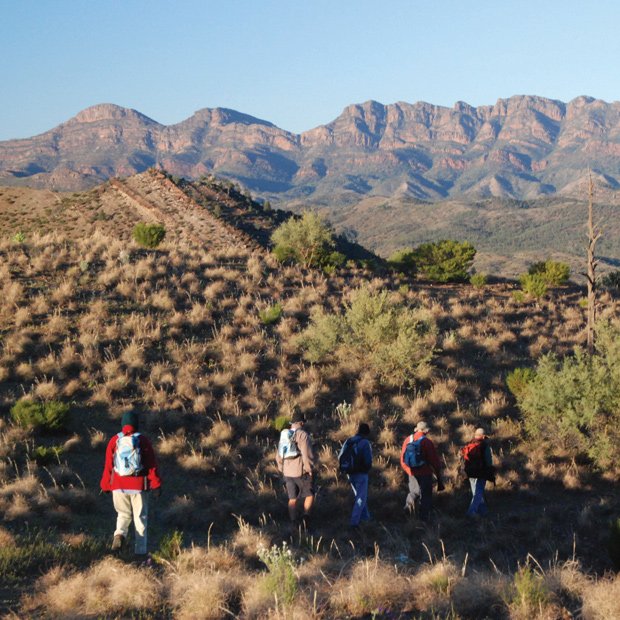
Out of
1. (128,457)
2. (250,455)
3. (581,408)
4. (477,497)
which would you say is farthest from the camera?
(581,408)

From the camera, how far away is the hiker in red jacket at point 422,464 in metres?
8.80

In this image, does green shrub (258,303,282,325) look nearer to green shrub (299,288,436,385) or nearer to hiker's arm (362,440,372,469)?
green shrub (299,288,436,385)

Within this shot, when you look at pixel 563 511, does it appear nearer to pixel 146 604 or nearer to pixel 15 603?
pixel 146 604

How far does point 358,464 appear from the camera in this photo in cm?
842

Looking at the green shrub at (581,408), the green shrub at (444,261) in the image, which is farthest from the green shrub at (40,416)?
the green shrub at (444,261)

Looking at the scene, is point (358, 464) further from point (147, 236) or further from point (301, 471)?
point (147, 236)

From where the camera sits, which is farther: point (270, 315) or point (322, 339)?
point (270, 315)

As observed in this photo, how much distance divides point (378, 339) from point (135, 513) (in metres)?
8.93

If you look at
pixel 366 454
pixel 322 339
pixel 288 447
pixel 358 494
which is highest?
pixel 322 339

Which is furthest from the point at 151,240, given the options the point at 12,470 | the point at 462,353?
the point at 12,470

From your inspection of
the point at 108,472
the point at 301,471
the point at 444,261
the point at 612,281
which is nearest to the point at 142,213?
the point at 444,261

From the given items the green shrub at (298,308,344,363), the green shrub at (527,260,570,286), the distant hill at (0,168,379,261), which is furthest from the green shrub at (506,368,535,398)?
the distant hill at (0,168,379,261)

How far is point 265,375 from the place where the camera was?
14.1m

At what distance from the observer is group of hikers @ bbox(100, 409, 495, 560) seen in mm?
6688
